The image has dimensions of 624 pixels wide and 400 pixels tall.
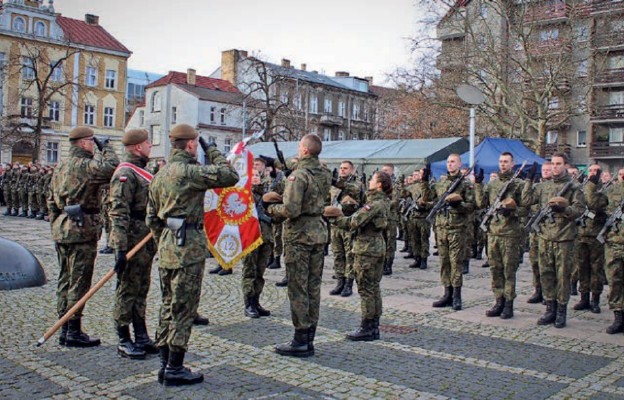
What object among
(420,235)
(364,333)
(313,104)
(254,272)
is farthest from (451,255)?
(313,104)

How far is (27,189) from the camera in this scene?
24.9 m

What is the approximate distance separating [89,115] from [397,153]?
38.8 m

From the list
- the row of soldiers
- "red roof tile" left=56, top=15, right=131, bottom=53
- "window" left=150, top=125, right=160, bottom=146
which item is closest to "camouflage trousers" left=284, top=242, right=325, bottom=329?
the row of soldiers

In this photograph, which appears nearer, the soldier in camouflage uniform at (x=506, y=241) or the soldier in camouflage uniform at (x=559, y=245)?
the soldier in camouflage uniform at (x=559, y=245)

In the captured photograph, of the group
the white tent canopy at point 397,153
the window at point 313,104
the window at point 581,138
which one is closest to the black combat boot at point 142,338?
the white tent canopy at point 397,153

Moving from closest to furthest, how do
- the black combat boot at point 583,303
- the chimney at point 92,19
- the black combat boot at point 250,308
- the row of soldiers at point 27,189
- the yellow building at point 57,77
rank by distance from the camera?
the black combat boot at point 250,308
the black combat boot at point 583,303
the row of soldiers at point 27,189
the yellow building at point 57,77
the chimney at point 92,19

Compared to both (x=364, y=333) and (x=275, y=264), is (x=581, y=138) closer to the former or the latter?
(x=275, y=264)

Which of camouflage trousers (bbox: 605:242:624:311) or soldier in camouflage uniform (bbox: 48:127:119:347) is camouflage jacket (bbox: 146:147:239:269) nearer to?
soldier in camouflage uniform (bbox: 48:127:119:347)

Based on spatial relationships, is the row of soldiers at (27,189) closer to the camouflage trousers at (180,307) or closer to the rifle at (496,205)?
the rifle at (496,205)

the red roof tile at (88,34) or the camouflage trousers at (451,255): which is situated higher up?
the red roof tile at (88,34)

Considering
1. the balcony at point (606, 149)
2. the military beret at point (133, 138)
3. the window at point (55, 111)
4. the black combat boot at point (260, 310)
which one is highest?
the window at point (55, 111)

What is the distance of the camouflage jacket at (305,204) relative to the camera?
22.4 ft

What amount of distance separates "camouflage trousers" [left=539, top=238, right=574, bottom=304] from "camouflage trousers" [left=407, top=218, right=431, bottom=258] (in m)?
5.23

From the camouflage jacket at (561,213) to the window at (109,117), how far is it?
53.3 m
